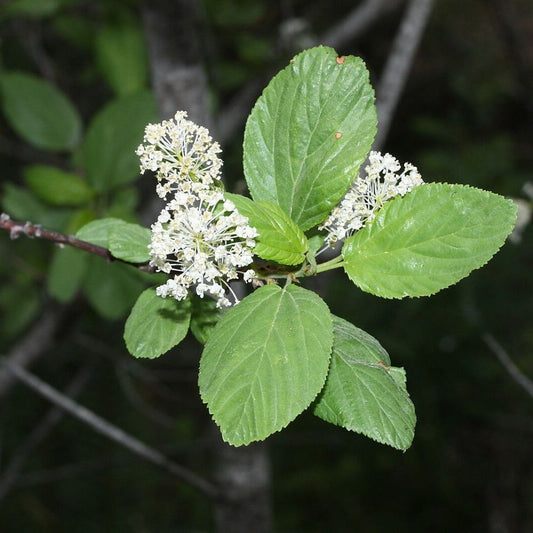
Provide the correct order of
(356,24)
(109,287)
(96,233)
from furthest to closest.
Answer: (356,24), (109,287), (96,233)

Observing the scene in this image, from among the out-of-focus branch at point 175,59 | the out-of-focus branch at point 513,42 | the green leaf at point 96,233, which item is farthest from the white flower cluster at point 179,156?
the out-of-focus branch at point 513,42

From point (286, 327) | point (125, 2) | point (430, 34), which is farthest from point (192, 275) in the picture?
point (430, 34)

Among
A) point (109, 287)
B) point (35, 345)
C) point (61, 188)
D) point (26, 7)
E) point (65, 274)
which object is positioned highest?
point (26, 7)

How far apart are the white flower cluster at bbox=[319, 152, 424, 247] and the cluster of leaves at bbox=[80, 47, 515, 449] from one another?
3 cm

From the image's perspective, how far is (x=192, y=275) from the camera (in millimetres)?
927

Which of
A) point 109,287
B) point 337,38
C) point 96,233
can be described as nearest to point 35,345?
point 109,287

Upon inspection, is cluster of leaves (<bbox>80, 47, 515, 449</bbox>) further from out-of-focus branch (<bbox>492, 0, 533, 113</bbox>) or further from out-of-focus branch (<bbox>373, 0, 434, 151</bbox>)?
out-of-focus branch (<bbox>492, 0, 533, 113</bbox>)

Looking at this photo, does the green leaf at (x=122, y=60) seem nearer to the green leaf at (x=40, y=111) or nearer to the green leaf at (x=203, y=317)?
the green leaf at (x=40, y=111)

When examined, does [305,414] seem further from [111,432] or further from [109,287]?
[111,432]

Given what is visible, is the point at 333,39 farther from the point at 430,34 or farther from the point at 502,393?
the point at 430,34

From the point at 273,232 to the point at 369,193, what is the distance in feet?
0.61

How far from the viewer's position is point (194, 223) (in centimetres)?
91

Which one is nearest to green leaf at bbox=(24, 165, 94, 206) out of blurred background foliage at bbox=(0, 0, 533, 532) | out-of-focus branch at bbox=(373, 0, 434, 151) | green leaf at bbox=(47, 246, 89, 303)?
green leaf at bbox=(47, 246, 89, 303)

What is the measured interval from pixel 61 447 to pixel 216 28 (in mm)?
3125
